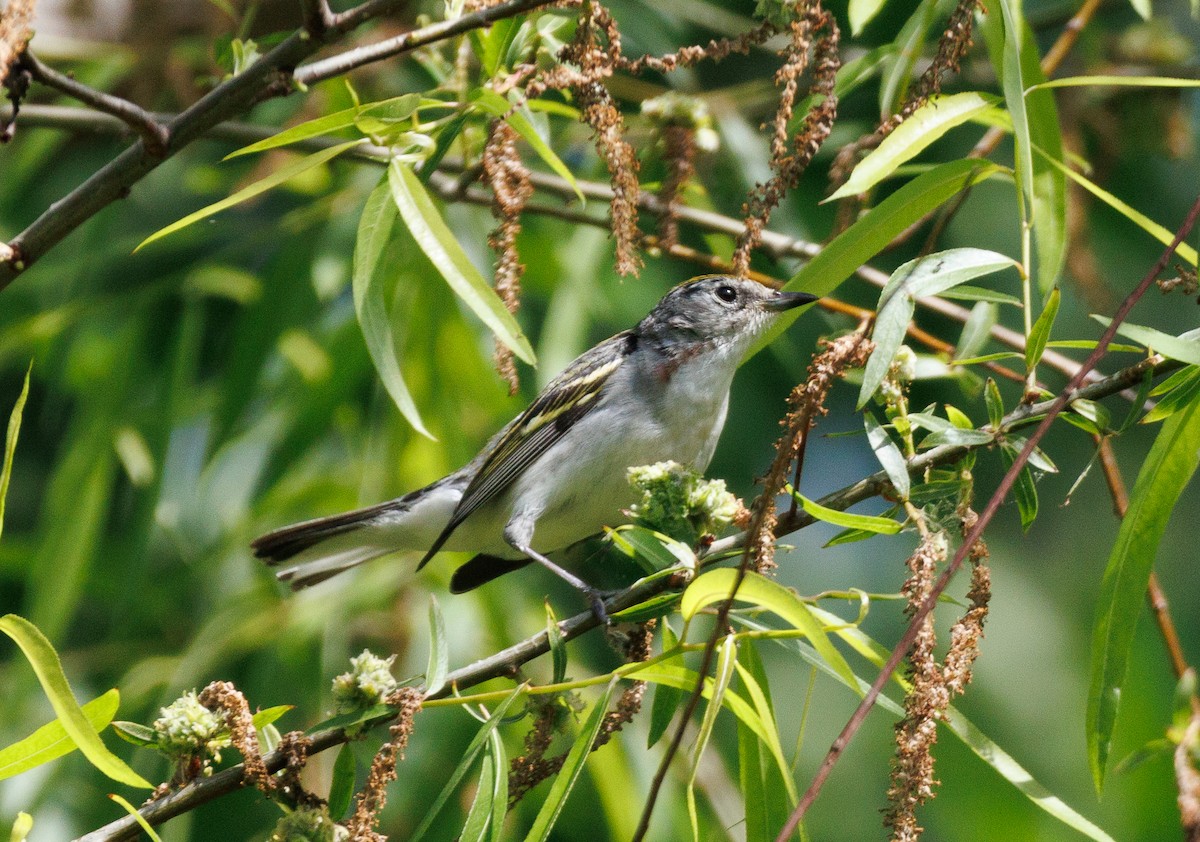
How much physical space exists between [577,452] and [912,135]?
6.40 feet

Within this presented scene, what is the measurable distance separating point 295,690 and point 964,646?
3.15 meters

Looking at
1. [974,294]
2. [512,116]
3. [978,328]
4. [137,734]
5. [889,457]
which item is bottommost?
[137,734]

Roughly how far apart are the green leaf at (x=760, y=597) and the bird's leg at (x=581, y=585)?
0.35 meters

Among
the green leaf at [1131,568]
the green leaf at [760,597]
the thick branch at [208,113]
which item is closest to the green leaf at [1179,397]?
the green leaf at [1131,568]

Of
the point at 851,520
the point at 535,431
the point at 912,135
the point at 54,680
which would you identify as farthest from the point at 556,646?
the point at 535,431

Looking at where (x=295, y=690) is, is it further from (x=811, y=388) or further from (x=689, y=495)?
(x=811, y=388)

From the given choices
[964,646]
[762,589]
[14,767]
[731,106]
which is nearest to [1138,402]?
[964,646]

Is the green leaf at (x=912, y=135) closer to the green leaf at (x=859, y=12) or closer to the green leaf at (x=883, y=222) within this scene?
the green leaf at (x=883, y=222)

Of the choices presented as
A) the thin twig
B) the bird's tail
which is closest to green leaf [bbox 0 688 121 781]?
the thin twig

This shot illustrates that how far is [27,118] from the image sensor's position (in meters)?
3.27

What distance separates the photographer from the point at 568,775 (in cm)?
202

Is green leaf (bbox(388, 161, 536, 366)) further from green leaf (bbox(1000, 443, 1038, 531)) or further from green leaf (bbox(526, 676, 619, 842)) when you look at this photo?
green leaf (bbox(1000, 443, 1038, 531))

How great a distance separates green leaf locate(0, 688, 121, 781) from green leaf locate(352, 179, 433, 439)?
2.24 ft

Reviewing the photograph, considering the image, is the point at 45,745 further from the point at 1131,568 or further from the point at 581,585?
the point at 1131,568
